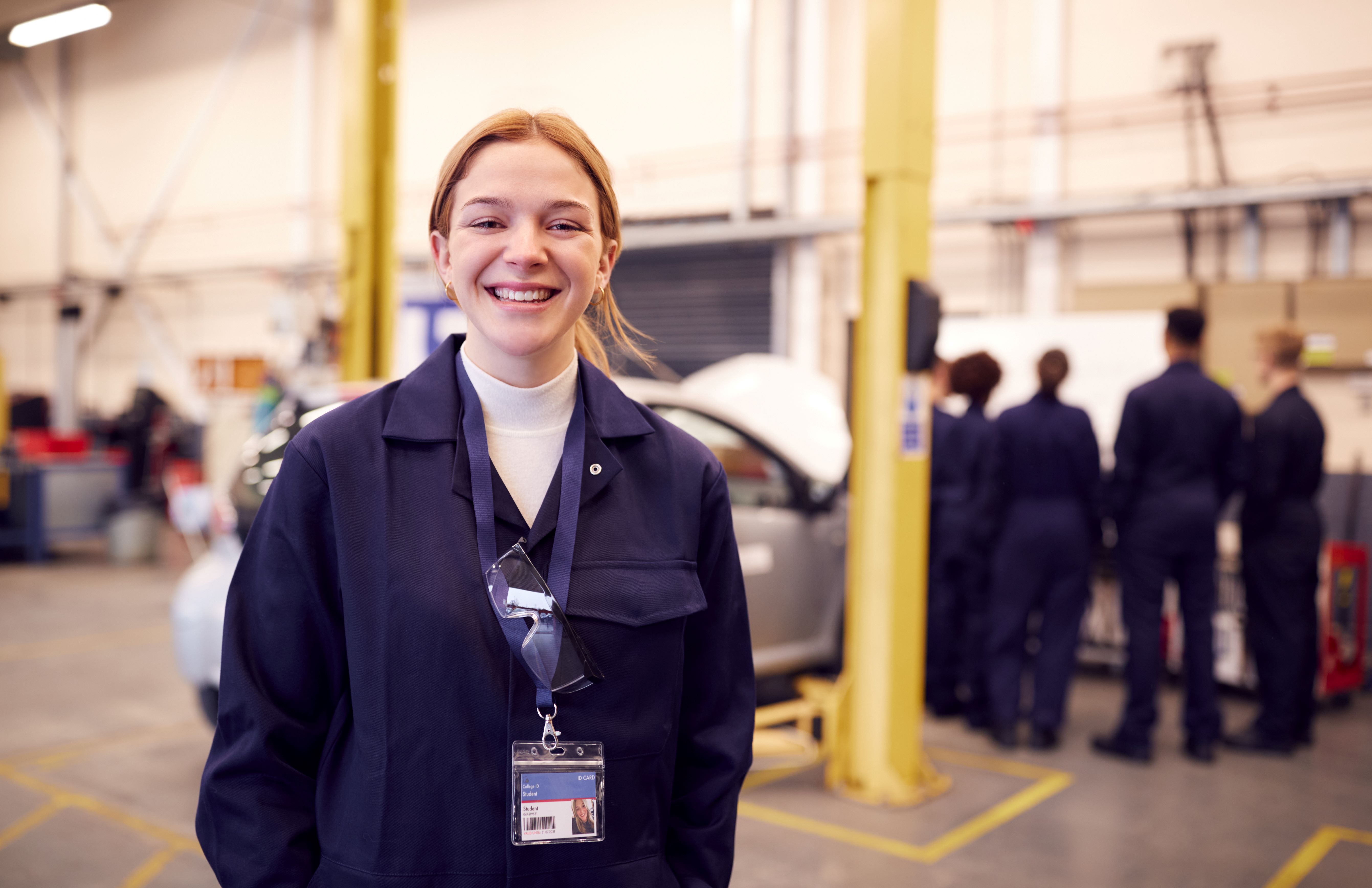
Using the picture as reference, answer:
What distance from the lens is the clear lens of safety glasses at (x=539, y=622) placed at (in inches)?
47.5

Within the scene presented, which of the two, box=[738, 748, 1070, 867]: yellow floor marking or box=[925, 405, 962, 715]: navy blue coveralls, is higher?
box=[925, 405, 962, 715]: navy blue coveralls

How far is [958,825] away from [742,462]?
79.1 inches

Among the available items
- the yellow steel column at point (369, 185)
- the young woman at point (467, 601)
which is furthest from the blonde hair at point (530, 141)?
the yellow steel column at point (369, 185)

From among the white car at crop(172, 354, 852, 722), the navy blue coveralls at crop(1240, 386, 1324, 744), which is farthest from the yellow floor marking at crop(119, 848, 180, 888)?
the navy blue coveralls at crop(1240, 386, 1324, 744)

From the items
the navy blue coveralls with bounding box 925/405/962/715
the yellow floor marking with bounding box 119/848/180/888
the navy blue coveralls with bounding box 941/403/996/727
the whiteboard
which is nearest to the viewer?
the yellow floor marking with bounding box 119/848/180/888

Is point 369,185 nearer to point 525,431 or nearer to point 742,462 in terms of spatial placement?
point 742,462

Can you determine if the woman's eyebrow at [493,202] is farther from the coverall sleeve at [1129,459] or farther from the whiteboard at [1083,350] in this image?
the whiteboard at [1083,350]

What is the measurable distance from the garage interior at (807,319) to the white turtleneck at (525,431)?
0.39 metres

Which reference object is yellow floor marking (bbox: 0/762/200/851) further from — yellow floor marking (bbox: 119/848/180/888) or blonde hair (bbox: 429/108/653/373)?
blonde hair (bbox: 429/108/653/373)

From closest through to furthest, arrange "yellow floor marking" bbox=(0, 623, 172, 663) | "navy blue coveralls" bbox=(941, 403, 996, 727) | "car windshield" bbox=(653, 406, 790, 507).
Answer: "car windshield" bbox=(653, 406, 790, 507) < "navy blue coveralls" bbox=(941, 403, 996, 727) < "yellow floor marking" bbox=(0, 623, 172, 663)

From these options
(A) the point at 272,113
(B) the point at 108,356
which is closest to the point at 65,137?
(B) the point at 108,356

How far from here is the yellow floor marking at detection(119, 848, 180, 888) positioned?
10.9 feet

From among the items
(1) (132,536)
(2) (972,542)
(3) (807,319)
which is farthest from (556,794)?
(1) (132,536)

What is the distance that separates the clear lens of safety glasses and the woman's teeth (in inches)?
11.4
